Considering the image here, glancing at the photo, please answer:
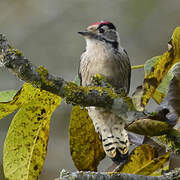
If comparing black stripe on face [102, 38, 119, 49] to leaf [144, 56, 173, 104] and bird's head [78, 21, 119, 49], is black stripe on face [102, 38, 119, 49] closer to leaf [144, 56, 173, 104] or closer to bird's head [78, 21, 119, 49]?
bird's head [78, 21, 119, 49]

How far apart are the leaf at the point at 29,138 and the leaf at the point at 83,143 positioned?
0.50 ft

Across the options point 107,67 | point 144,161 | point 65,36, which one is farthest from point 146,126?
point 65,36

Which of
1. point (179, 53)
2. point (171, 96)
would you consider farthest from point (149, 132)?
point (179, 53)

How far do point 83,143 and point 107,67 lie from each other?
0.96 meters

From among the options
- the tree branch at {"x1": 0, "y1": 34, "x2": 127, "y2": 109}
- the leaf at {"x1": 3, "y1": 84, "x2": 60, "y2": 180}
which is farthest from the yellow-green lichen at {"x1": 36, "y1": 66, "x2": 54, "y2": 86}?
the leaf at {"x1": 3, "y1": 84, "x2": 60, "y2": 180}

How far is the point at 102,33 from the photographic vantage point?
2.71m

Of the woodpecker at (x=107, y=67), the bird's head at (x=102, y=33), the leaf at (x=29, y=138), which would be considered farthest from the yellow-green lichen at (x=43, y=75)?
the bird's head at (x=102, y=33)

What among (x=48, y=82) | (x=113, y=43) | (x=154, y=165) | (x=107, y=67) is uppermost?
(x=113, y=43)

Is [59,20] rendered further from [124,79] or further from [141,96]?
[141,96]

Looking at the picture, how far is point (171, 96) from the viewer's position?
46.3 inches

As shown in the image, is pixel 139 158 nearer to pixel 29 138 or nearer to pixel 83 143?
pixel 83 143

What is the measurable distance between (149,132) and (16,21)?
12.5 feet

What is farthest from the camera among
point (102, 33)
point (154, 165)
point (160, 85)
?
point (102, 33)

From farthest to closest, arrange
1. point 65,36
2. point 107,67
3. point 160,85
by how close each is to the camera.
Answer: point 65,36 → point 107,67 → point 160,85
